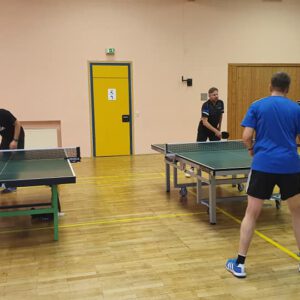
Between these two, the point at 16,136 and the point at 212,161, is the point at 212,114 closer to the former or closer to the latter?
the point at 212,161

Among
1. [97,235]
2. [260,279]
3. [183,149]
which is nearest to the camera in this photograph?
[260,279]

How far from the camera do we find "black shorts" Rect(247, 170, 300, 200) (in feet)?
9.47

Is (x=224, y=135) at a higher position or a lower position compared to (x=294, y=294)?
higher

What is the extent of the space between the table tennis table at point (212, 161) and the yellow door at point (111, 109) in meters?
4.24

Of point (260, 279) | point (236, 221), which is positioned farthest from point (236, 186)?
point (260, 279)

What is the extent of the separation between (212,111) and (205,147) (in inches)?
35.9

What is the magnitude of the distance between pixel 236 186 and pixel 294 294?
349cm

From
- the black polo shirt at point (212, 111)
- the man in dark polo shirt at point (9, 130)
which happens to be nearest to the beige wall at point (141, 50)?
the man in dark polo shirt at point (9, 130)

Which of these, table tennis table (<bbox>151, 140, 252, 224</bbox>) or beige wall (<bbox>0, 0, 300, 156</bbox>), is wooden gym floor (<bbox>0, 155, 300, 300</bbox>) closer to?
table tennis table (<bbox>151, 140, 252, 224</bbox>)

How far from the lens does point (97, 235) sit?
420 centimetres

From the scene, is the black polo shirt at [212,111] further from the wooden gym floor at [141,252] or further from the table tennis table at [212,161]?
the wooden gym floor at [141,252]

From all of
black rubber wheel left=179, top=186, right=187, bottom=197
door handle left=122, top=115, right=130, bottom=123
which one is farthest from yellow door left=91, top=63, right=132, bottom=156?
black rubber wheel left=179, top=186, right=187, bottom=197

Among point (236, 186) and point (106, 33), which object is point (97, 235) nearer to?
point (236, 186)

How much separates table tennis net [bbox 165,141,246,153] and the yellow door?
171 inches
